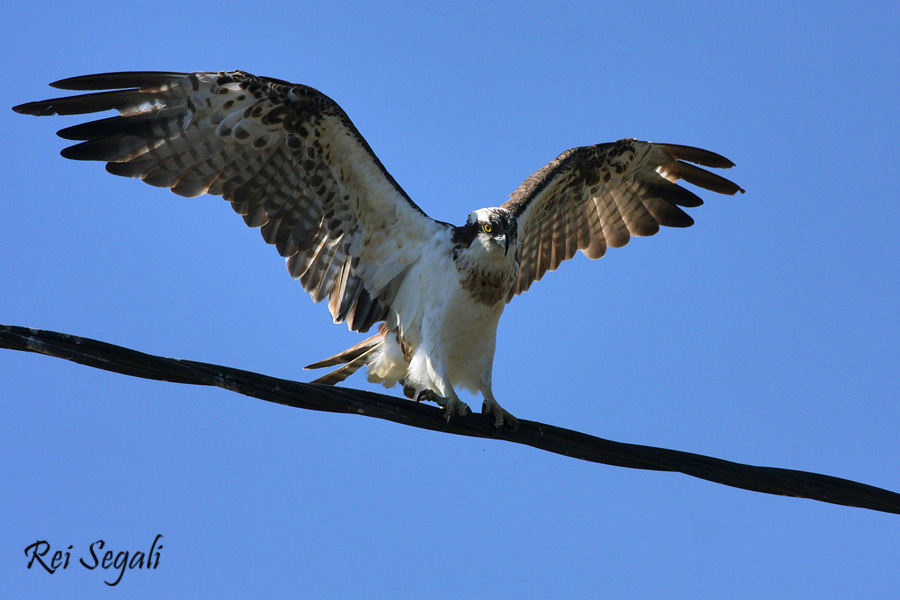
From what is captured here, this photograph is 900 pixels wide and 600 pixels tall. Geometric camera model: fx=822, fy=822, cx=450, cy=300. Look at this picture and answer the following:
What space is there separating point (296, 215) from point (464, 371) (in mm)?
2011

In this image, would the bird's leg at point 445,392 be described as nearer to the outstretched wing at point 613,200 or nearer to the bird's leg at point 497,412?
the bird's leg at point 497,412

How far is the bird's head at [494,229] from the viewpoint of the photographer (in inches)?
243

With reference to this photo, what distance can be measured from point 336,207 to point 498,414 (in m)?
2.33

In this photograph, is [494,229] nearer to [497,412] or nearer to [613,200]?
[497,412]

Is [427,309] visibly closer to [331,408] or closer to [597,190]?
[331,408]

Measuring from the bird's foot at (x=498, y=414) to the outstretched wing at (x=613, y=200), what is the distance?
2.08m

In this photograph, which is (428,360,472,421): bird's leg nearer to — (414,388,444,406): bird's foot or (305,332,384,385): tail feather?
(414,388,444,406): bird's foot

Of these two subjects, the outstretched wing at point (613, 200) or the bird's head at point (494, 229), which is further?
the outstretched wing at point (613, 200)

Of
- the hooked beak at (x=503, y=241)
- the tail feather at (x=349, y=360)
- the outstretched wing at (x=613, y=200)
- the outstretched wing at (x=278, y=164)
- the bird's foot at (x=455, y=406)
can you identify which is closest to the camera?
the bird's foot at (x=455, y=406)

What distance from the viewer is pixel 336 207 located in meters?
7.02

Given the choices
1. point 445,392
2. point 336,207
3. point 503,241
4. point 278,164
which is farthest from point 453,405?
point 278,164

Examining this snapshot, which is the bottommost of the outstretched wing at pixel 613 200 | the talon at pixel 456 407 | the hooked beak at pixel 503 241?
the talon at pixel 456 407

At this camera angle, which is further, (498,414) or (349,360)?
(349,360)

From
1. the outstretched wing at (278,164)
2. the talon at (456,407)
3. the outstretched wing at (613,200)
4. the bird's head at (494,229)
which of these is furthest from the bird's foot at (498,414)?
the outstretched wing at (613,200)
